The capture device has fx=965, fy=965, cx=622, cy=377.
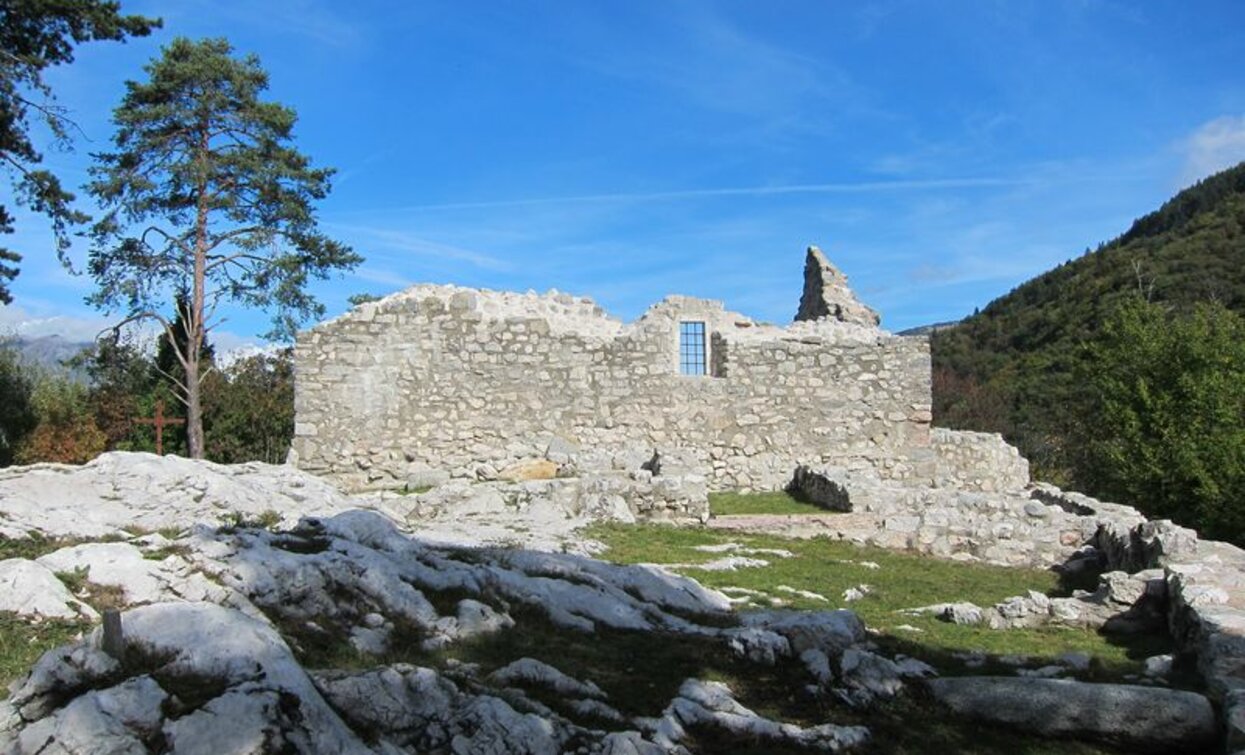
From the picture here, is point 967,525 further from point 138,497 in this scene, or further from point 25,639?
point 25,639

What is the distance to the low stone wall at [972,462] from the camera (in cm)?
2175

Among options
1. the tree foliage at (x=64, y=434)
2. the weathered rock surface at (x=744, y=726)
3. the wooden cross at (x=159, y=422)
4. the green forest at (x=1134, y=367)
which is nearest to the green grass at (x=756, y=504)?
the green forest at (x=1134, y=367)

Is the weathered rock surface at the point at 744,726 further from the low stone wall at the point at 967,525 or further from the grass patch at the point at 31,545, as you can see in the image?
the low stone wall at the point at 967,525

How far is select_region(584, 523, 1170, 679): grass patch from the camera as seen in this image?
9.24 meters

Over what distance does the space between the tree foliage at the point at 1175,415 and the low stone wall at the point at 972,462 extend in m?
3.42

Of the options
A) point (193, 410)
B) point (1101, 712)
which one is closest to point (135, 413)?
point (193, 410)

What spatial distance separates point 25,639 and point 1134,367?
27081 millimetres

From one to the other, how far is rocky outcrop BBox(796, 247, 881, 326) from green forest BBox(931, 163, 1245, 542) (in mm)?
7605

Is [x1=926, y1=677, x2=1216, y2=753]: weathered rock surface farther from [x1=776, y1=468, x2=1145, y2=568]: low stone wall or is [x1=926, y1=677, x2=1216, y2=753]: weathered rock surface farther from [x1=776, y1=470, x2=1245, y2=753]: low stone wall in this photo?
[x1=776, y1=468, x2=1145, y2=568]: low stone wall

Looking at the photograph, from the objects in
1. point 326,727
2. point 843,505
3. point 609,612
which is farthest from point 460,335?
point 326,727

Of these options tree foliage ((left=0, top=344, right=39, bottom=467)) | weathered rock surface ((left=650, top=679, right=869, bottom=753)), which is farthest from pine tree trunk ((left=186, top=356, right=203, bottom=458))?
weathered rock surface ((left=650, top=679, right=869, bottom=753))

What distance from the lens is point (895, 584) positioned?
40.9 ft

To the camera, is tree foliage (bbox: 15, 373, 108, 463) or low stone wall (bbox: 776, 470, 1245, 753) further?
tree foliage (bbox: 15, 373, 108, 463)

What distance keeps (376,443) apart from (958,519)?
11.5 meters
